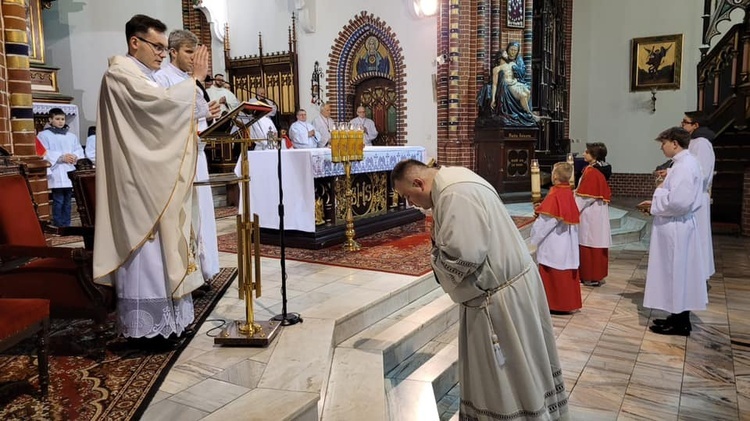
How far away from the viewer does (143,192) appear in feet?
9.16

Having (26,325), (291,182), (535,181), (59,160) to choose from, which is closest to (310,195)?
(291,182)

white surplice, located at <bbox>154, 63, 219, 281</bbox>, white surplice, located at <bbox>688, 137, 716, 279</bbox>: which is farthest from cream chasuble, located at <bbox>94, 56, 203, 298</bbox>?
white surplice, located at <bbox>688, 137, 716, 279</bbox>

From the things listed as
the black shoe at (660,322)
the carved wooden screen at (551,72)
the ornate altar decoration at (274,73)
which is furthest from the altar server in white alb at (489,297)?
the ornate altar decoration at (274,73)

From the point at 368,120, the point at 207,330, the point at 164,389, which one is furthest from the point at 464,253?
the point at 368,120

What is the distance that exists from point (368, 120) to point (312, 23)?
8.31ft

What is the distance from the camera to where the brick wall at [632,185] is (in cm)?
1310

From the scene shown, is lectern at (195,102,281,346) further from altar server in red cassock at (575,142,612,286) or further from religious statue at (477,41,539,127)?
religious statue at (477,41,539,127)

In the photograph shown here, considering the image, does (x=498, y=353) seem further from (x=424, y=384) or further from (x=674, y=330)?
(x=674, y=330)

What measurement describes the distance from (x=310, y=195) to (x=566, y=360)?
3.21 metres

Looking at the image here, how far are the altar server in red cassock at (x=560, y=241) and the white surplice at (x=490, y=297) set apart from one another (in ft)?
8.52

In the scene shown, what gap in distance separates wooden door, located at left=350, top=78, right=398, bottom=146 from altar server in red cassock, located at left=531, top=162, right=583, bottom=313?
6.91m

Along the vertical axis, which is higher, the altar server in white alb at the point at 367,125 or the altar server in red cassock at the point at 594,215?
the altar server in white alb at the point at 367,125

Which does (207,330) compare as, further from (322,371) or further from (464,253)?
(464,253)

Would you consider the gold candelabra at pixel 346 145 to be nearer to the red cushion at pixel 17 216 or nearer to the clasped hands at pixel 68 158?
the red cushion at pixel 17 216
